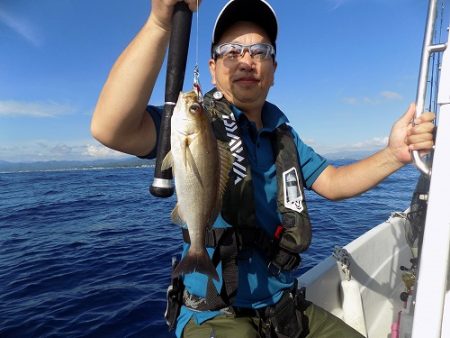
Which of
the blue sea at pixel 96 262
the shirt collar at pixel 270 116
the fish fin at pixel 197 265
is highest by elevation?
the shirt collar at pixel 270 116

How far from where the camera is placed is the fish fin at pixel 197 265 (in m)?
2.03

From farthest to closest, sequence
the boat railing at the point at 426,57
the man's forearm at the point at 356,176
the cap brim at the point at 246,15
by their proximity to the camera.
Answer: the cap brim at the point at 246,15 → the man's forearm at the point at 356,176 → the boat railing at the point at 426,57

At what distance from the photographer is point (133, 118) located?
6.41 feet

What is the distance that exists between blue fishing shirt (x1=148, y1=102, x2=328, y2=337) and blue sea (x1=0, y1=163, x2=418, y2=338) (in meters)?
3.75

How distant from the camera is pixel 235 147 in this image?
261 cm

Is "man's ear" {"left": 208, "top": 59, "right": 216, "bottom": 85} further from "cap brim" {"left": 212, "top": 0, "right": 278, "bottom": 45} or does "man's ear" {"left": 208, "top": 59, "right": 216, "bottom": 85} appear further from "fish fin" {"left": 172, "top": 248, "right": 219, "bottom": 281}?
"fish fin" {"left": 172, "top": 248, "right": 219, "bottom": 281}

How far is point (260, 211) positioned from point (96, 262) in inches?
313

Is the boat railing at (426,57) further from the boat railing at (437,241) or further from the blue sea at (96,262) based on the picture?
the blue sea at (96,262)

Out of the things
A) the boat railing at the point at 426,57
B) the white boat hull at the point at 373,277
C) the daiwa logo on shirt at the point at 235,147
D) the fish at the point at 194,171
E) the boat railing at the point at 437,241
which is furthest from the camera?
the white boat hull at the point at 373,277

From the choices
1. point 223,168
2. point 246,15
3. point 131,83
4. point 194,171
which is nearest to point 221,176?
point 223,168

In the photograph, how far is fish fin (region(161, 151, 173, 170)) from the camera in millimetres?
1887

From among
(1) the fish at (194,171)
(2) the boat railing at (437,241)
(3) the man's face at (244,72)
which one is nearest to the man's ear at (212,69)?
(3) the man's face at (244,72)

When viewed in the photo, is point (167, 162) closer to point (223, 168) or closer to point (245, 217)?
point (223, 168)

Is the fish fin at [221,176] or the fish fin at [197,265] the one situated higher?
the fish fin at [221,176]
